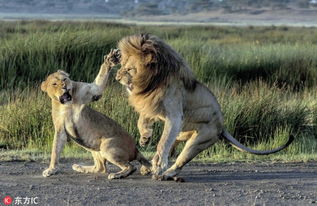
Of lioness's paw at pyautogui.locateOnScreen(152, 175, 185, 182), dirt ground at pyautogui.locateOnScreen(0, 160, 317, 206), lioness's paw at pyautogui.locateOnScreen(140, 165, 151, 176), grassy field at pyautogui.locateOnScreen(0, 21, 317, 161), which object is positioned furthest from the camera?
grassy field at pyautogui.locateOnScreen(0, 21, 317, 161)

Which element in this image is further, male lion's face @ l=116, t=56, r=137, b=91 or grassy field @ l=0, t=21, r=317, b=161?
grassy field @ l=0, t=21, r=317, b=161

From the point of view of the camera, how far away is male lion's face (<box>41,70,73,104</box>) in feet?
27.1

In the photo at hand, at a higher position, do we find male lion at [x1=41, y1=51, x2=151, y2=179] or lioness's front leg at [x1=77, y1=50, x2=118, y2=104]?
lioness's front leg at [x1=77, y1=50, x2=118, y2=104]

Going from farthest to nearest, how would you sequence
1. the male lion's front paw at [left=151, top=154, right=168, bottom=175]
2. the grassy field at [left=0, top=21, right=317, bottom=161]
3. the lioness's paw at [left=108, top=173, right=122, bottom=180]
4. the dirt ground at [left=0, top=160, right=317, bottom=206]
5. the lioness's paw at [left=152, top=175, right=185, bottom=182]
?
1. the grassy field at [left=0, top=21, right=317, bottom=161]
2. the lioness's paw at [left=108, top=173, right=122, bottom=180]
3. the lioness's paw at [left=152, top=175, right=185, bottom=182]
4. the male lion's front paw at [left=151, top=154, right=168, bottom=175]
5. the dirt ground at [left=0, top=160, right=317, bottom=206]

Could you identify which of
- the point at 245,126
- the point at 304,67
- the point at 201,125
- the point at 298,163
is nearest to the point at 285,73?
the point at 304,67

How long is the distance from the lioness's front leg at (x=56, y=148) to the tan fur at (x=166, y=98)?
2.80ft

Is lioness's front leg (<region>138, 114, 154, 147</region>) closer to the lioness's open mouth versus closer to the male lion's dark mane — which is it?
the male lion's dark mane

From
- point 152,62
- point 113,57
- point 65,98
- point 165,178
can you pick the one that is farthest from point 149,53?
point 165,178

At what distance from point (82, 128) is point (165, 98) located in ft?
3.22

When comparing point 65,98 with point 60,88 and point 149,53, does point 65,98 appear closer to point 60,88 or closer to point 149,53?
point 60,88

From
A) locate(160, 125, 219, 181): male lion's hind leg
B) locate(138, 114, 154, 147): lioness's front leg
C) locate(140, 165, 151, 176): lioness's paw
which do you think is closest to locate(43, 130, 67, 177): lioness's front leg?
locate(138, 114, 154, 147): lioness's front leg

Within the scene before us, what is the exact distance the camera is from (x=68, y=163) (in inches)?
377

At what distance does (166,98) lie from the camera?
321 inches

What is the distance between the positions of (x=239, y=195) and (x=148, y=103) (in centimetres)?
138
